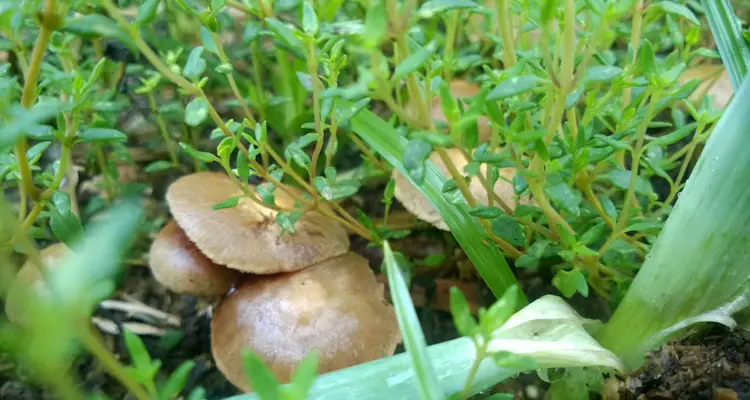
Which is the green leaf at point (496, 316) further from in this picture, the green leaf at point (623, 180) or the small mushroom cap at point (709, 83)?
the small mushroom cap at point (709, 83)

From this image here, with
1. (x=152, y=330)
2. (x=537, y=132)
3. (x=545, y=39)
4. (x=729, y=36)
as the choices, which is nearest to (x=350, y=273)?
(x=152, y=330)

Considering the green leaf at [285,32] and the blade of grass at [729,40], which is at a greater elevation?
the blade of grass at [729,40]

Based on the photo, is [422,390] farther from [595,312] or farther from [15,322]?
[15,322]

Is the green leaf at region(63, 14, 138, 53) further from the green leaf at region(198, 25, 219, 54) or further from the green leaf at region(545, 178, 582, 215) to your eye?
the green leaf at region(545, 178, 582, 215)

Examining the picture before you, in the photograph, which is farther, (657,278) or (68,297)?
(657,278)

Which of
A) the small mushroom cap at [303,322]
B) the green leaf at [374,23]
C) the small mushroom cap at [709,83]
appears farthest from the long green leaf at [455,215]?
the small mushroom cap at [709,83]

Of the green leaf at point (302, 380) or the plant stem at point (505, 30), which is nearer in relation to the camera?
the green leaf at point (302, 380)

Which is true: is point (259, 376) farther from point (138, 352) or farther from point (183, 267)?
point (183, 267)

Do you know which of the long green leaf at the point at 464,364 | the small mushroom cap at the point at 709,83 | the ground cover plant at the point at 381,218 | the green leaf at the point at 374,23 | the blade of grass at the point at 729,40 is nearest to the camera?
the green leaf at the point at 374,23
